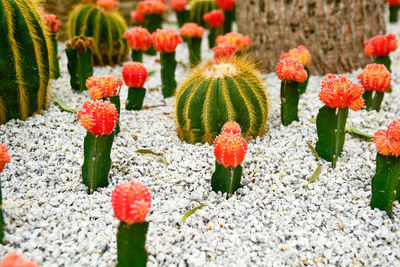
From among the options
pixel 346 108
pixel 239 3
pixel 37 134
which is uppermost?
pixel 239 3

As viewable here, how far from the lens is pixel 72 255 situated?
1.60 meters

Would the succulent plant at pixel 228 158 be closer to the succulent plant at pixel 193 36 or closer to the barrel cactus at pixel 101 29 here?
the succulent plant at pixel 193 36

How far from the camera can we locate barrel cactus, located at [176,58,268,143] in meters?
2.31

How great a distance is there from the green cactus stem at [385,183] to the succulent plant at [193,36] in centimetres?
194

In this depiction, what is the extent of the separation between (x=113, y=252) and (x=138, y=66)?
4.18ft

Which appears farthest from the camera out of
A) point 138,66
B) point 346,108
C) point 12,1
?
point 138,66

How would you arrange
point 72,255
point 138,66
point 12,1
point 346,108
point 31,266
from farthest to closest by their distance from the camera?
1. point 138,66
2. point 12,1
3. point 346,108
4. point 72,255
5. point 31,266

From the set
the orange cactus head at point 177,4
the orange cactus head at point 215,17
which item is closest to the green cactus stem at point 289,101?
the orange cactus head at point 215,17

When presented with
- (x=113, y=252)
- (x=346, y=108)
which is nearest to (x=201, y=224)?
(x=113, y=252)

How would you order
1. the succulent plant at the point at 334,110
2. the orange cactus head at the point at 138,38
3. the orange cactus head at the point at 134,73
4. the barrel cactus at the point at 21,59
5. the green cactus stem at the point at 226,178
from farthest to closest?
the orange cactus head at the point at 138,38, the orange cactus head at the point at 134,73, the barrel cactus at the point at 21,59, the succulent plant at the point at 334,110, the green cactus stem at the point at 226,178

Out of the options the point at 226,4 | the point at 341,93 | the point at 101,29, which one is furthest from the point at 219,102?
the point at 226,4

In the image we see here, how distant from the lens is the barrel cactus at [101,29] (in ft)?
11.7

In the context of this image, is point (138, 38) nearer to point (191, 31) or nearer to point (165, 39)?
point (165, 39)

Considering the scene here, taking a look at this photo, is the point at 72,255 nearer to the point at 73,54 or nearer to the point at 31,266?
the point at 31,266
